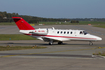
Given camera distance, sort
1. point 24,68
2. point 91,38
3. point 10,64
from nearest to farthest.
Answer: point 24,68 → point 10,64 → point 91,38

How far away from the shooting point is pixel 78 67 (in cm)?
1633

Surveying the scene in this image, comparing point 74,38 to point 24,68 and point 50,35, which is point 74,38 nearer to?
point 50,35

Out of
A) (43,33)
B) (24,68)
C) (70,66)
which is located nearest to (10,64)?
(24,68)

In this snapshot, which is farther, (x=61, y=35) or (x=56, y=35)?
(x=56, y=35)

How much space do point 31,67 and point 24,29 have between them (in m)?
19.8

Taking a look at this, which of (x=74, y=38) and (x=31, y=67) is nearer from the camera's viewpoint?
(x=31, y=67)

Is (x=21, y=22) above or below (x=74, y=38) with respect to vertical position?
above

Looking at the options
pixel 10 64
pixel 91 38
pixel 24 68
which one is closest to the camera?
pixel 24 68

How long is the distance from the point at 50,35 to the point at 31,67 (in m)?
19.0

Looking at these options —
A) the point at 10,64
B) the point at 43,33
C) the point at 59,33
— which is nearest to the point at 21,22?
the point at 43,33

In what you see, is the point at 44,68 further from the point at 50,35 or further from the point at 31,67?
the point at 50,35

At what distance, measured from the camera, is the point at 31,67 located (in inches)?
643

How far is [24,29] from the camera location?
3556 centimetres

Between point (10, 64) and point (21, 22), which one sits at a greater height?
point (21, 22)
